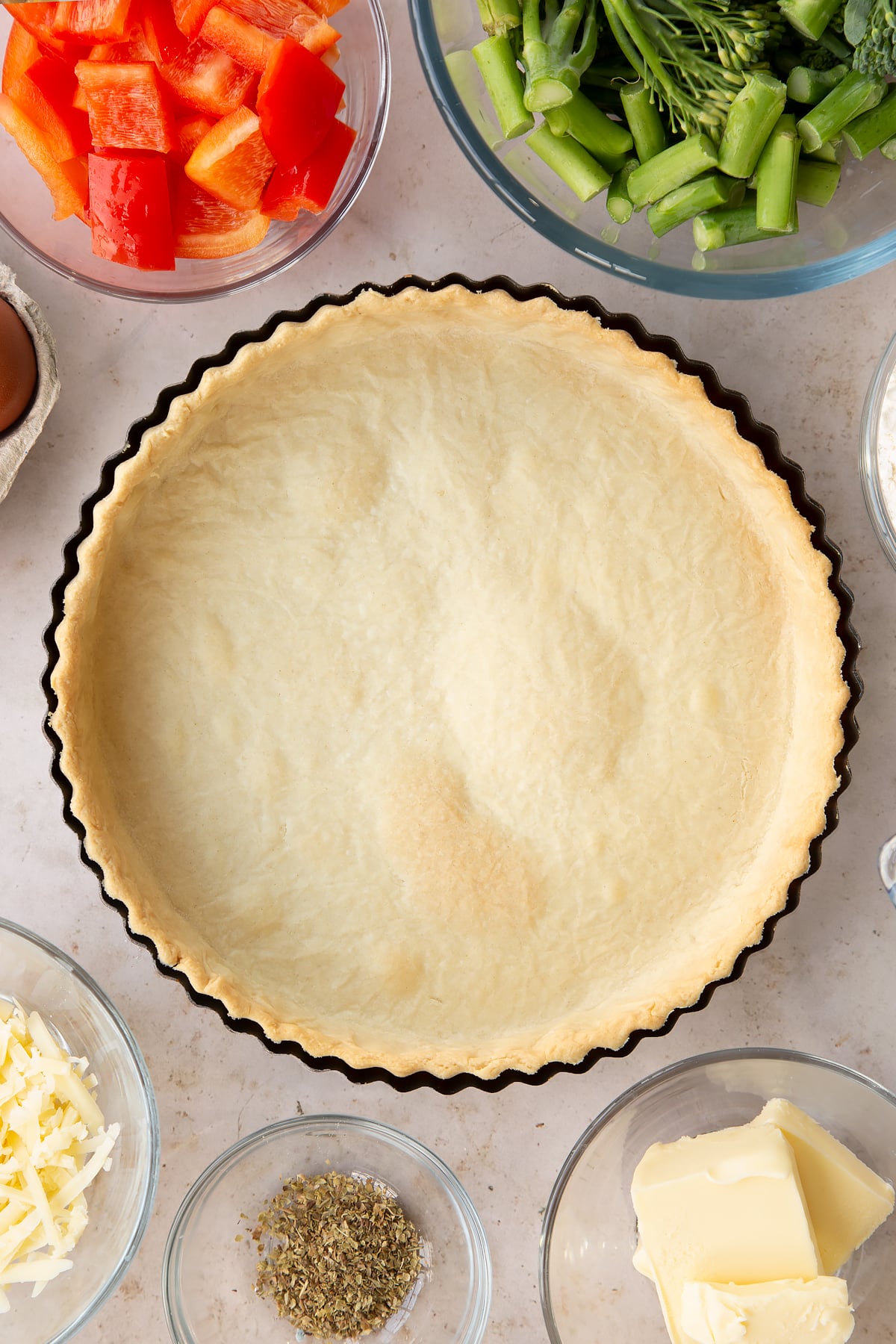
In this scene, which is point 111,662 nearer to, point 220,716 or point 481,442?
point 220,716

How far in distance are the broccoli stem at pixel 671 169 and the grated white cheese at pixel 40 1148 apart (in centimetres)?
162

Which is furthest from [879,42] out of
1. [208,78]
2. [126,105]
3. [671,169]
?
[126,105]

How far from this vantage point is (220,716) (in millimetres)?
1722

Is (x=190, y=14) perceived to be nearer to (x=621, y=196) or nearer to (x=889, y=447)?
(x=621, y=196)

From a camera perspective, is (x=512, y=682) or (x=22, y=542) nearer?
(x=512, y=682)

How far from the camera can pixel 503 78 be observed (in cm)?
160

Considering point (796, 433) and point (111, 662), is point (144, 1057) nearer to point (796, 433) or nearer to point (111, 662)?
point (111, 662)

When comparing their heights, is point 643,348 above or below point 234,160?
below

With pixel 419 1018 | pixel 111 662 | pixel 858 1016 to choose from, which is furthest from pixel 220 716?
pixel 858 1016

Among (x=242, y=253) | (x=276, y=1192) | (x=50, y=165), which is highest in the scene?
(x=50, y=165)

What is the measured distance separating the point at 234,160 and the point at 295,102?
0.41ft

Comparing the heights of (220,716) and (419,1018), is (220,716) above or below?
above

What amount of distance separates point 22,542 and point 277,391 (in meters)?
0.61

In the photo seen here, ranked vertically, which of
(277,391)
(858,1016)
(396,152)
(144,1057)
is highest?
(396,152)
